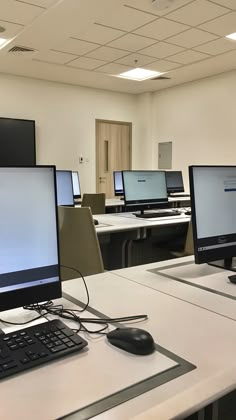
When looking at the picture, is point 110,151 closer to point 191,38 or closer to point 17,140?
point 17,140

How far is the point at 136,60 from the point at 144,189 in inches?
111

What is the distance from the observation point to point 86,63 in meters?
A: 5.76

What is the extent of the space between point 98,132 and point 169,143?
4.99 feet

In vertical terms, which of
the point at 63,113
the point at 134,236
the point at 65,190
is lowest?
the point at 134,236

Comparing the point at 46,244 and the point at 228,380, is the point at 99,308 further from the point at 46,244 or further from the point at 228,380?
the point at 228,380

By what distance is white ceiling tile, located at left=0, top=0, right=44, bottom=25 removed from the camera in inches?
141

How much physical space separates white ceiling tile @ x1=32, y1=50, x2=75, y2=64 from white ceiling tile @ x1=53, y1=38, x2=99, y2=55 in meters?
0.18

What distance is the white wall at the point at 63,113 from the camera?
6602mm

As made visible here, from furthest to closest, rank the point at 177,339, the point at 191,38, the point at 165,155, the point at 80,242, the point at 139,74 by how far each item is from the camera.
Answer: the point at 165,155 < the point at 139,74 < the point at 191,38 < the point at 80,242 < the point at 177,339

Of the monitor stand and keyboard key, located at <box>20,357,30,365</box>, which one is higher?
the monitor stand

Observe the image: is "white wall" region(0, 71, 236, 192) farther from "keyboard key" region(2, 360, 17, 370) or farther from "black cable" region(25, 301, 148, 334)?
"keyboard key" region(2, 360, 17, 370)

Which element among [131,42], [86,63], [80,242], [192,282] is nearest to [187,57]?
[131,42]

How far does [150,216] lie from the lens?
3.56m

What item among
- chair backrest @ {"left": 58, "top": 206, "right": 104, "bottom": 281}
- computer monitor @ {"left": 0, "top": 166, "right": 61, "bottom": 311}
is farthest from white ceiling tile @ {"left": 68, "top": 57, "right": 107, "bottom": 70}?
computer monitor @ {"left": 0, "top": 166, "right": 61, "bottom": 311}
